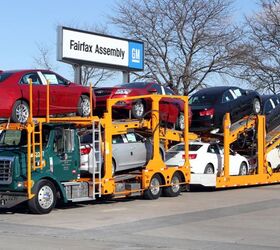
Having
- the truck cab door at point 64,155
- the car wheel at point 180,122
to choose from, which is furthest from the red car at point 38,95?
the car wheel at point 180,122

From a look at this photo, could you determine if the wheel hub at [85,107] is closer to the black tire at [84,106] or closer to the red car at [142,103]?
the black tire at [84,106]

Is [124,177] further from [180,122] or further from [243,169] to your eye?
[243,169]

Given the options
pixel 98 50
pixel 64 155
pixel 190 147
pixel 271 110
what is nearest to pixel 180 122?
pixel 190 147

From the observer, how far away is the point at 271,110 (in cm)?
2312

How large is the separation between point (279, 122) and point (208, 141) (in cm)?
379

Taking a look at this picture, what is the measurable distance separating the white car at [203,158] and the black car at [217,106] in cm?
74

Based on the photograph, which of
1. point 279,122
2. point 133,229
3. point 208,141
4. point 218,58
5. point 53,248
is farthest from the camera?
point 218,58

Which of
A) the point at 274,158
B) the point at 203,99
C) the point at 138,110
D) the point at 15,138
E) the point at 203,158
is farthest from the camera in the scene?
the point at 274,158

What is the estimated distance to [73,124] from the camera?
1526 centimetres

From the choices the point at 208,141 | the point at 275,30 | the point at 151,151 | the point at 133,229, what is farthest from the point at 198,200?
the point at 275,30

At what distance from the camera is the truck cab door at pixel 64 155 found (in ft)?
48.0

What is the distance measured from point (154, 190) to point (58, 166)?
157 inches

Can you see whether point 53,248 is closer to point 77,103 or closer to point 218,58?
point 77,103

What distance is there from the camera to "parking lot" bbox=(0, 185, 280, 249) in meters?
9.98
